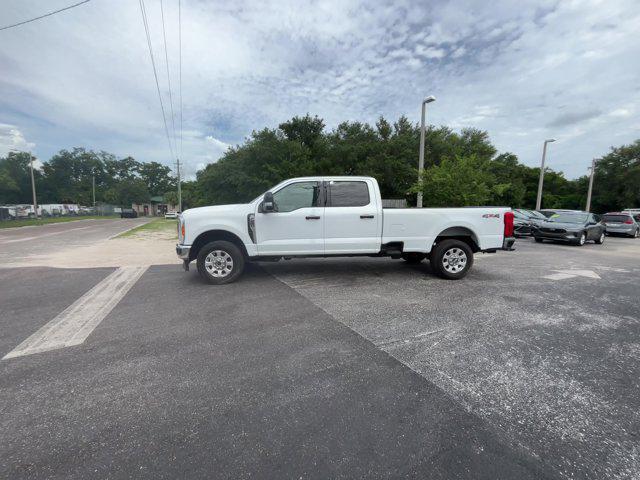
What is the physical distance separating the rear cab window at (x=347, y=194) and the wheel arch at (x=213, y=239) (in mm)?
1941

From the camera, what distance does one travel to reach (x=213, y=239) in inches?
240

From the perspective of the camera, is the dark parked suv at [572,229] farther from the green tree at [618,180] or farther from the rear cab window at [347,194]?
the green tree at [618,180]

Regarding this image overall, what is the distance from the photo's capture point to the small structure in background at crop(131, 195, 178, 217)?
260 feet

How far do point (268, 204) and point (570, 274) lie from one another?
7.14 m

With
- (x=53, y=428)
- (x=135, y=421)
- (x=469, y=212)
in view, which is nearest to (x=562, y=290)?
(x=469, y=212)

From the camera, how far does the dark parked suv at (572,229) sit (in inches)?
512

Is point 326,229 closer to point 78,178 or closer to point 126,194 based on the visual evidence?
point 126,194

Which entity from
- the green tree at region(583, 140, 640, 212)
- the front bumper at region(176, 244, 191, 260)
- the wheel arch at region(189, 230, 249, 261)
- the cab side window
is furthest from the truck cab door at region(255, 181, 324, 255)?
the green tree at region(583, 140, 640, 212)

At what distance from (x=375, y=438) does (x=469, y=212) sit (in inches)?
212

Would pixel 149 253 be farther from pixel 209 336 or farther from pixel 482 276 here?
pixel 482 276

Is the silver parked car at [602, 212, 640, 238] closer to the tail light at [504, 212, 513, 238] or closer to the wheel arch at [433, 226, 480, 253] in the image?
the tail light at [504, 212, 513, 238]

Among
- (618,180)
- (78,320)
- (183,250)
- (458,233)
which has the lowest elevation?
(78,320)

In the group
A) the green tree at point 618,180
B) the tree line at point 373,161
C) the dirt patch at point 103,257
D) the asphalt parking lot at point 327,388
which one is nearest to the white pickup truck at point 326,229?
the asphalt parking lot at point 327,388

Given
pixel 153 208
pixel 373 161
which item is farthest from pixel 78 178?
pixel 373 161
